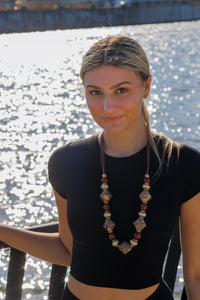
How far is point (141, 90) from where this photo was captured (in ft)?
7.29

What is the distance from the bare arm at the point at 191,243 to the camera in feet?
7.19

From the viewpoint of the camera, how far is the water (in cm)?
1464

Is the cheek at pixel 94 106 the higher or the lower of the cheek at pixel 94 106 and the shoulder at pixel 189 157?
the higher

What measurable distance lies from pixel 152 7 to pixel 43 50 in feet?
114

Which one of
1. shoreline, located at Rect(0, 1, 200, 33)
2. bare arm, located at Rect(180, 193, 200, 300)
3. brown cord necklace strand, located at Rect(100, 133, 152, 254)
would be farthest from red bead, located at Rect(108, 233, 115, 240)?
shoreline, located at Rect(0, 1, 200, 33)

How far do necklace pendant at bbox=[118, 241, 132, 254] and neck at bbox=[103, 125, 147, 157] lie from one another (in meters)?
0.34

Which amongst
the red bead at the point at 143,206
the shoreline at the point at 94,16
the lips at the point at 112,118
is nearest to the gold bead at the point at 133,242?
the red bead at the point at 143,206

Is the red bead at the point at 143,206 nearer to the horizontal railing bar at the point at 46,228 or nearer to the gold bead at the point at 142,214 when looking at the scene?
the gold bead at the point at 142,214

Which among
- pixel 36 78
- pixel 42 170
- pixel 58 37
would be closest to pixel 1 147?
pixel 42 170

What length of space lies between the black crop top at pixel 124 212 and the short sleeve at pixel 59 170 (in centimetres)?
4

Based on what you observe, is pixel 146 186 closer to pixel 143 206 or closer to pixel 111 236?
pixel 143 206

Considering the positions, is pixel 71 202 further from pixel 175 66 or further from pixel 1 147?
pixel 175 66

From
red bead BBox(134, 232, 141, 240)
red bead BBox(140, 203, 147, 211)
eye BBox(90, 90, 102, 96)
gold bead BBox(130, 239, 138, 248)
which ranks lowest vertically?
gold bead BBox(130, 239, 138, 248)

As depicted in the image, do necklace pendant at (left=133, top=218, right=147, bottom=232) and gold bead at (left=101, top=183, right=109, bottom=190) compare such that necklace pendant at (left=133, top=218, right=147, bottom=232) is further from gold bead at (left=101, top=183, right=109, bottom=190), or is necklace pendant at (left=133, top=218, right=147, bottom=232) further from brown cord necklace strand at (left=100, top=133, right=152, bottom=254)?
gold bead at (left=101, top=183, right=109, bottom=190)
